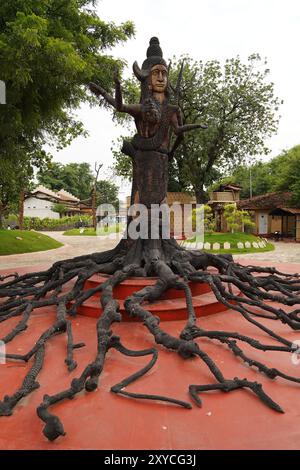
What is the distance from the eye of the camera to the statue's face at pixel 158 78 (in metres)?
4.80

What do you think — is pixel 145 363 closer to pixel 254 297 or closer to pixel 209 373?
pixel 209 373

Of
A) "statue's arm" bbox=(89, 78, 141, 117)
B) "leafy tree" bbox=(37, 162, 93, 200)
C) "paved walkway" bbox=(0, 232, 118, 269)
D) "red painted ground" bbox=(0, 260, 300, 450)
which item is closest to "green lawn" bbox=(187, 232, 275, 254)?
"paved walkway" bbox=(0, 232, 118, 269)

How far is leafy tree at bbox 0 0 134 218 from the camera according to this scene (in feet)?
24.8

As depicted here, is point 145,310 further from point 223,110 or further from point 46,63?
point 223,110

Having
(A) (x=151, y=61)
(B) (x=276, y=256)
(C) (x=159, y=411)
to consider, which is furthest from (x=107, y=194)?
(C) (x=159, y=411)

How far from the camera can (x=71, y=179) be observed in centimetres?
5903

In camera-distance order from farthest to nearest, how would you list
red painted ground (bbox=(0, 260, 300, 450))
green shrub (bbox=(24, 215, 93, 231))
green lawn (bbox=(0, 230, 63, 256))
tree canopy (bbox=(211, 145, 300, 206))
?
1. green shrub (bbox=(24, 215, 93, 231))
2. tree canopy (bbox=(211, 145, 300, 206))
3. green lawn (bbox=(0, 230, 63, 256))
4. red painted ground (bbox=(0, 260, 300, 450))

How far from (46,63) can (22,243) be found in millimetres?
10879

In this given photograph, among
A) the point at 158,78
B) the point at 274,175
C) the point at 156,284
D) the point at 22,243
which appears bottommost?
the point at 22,243

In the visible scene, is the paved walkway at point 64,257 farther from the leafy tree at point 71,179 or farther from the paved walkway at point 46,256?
the leafy tree at point 71,179

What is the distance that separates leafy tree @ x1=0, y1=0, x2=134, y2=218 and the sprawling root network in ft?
16.7

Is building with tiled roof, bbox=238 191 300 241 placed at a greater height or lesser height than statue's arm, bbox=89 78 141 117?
lesser

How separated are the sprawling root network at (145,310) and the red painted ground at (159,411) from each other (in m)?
0.07

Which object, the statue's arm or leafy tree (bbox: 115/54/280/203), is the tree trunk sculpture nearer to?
the statue's arm
